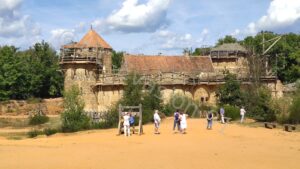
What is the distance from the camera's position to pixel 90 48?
2202 inches

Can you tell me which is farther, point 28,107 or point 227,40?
point 227,40

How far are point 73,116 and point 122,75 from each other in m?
17.6

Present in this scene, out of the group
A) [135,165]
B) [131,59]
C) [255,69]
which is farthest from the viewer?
[131,59]

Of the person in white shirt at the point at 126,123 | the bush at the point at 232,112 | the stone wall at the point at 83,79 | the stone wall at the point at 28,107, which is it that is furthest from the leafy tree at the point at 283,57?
the person in white shirt at the point at 126,123

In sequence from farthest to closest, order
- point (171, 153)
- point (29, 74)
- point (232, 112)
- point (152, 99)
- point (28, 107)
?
1. point (29, 74)
2. point (28, 107)
3. point (152, 99)
4. point (232, 112)
5. point (171, 153)

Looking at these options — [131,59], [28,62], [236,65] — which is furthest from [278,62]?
[28,62]

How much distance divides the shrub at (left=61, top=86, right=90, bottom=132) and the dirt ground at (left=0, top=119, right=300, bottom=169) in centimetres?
967

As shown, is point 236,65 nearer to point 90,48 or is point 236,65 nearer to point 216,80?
point 216,80

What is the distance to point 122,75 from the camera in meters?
53.3

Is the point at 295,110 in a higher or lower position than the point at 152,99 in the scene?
lower

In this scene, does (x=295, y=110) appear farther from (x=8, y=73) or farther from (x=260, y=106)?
(x=8, y=73)

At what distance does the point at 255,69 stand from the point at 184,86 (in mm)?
8605

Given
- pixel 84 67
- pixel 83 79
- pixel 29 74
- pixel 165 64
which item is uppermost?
pixel 165 64

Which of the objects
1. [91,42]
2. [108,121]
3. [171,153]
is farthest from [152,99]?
[171,153]
